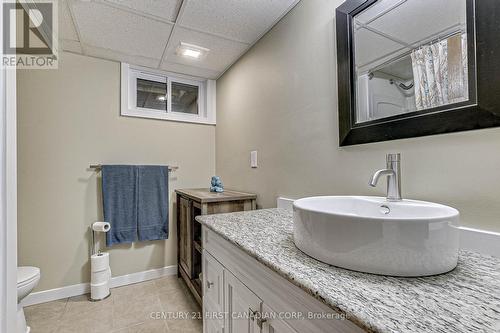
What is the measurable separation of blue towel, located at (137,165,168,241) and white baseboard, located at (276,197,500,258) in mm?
2093

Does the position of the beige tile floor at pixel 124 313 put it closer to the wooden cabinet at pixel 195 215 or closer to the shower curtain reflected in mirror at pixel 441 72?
the wooden cabinet at pixel 195 215

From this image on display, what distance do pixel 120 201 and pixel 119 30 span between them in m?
1.35

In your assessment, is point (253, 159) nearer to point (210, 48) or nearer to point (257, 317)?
point (210, 48)

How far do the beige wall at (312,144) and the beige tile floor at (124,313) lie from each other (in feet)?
3.37

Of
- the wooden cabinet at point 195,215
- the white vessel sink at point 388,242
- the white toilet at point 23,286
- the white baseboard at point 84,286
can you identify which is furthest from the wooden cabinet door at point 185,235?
the white vessel sink at point 388,242

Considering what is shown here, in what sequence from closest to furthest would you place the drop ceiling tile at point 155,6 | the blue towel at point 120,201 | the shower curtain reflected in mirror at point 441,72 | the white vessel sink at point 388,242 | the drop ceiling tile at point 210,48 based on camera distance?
the white vessel sink at point 388,242, the shower curtain reflected in mirror at point 441,72, the drop ceiling tile at point 155,6, the drop ceiling tile at point 210,48, the blue towel at point 120,201

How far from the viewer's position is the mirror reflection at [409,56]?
0.73 m

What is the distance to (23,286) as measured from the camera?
1.40 meters

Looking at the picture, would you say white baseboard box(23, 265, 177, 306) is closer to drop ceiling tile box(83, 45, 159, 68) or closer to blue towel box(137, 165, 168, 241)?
blue towel box(137, 165, 168, 241)

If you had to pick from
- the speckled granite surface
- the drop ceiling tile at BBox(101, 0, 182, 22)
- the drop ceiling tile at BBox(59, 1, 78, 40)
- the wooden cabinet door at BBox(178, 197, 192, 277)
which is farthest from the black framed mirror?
the drop ceiling tile at BBox(59, 1, 78, 40)

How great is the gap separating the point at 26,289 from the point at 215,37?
2.09 metres

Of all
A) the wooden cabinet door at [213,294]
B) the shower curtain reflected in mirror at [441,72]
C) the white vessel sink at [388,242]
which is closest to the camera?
the white vessel sink at [388,242]

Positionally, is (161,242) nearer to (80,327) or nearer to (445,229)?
(80,327)

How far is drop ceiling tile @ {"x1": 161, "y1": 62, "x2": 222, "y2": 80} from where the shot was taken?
2135mm
